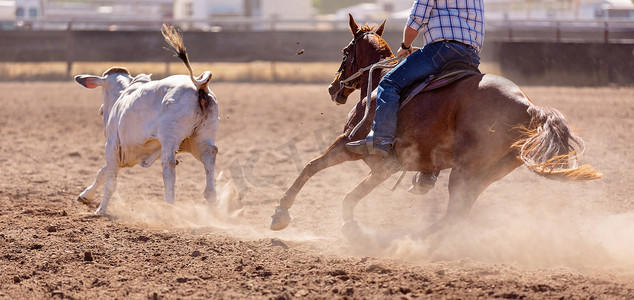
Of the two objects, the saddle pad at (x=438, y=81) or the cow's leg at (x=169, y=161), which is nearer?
the saddle pad at (x=438, y=81)

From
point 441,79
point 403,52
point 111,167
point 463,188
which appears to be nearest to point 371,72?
point 403,52

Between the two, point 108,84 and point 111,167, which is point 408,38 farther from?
point 108,84

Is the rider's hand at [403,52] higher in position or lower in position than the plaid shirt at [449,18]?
lower

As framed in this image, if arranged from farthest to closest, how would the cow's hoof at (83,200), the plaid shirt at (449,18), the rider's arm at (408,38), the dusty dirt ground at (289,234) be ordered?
the cow's hoof at (83,200)
the rider's arm at (408,38)
the plaid shirt at (449,18)
the dusty dirt ground at (289,234)

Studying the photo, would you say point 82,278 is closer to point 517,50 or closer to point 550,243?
point 550,243

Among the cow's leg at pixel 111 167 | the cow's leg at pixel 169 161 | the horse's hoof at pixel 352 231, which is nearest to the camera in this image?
the horse's hoof at pixel 352 231

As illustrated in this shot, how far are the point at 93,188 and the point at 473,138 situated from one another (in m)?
3.67

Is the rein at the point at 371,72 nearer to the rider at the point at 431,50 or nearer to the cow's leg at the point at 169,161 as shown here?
the rider at the point at 431,50

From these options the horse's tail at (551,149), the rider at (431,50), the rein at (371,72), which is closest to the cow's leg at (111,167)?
the rein at (371,72)

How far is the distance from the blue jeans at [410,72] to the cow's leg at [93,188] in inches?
112

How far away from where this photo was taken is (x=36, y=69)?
20125mm

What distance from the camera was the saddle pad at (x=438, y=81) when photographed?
16.3 feet

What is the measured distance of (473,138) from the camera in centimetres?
479

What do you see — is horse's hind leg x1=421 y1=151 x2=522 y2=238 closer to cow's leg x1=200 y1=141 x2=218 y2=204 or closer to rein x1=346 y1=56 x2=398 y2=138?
rein x1=346 y1=56 x2=398 y2=138
